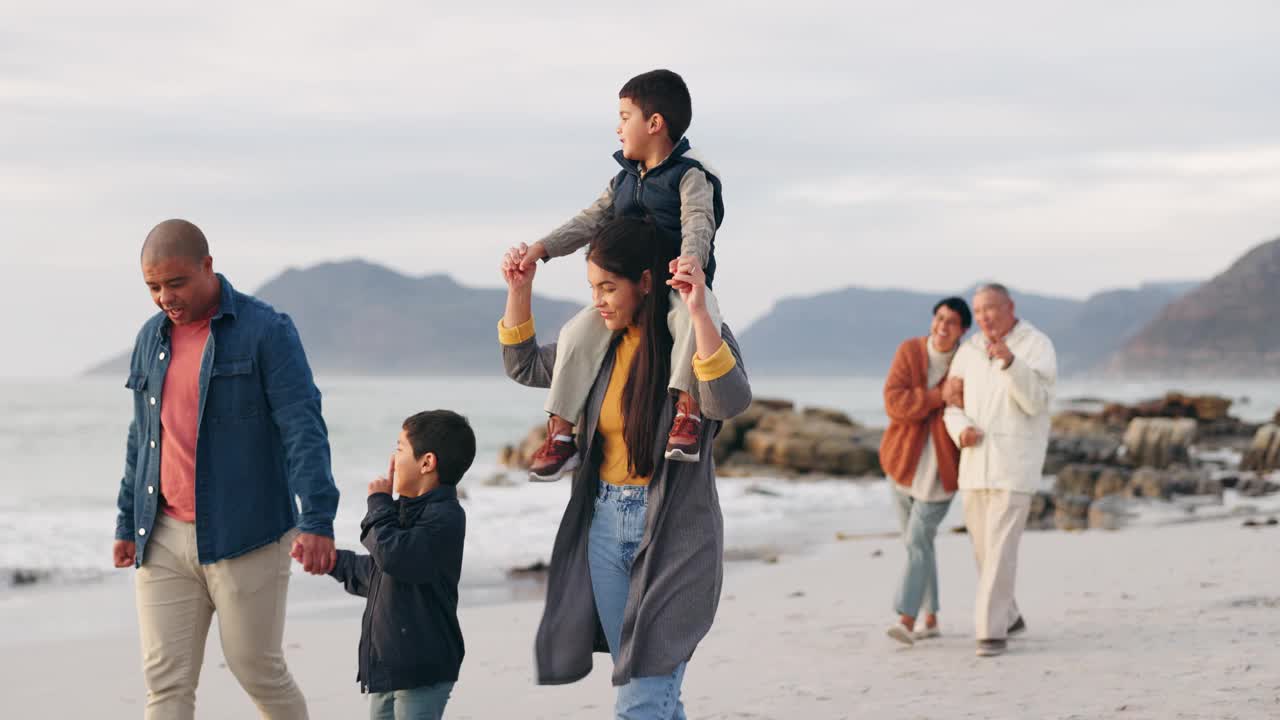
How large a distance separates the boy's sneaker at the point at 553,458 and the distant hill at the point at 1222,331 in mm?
154832

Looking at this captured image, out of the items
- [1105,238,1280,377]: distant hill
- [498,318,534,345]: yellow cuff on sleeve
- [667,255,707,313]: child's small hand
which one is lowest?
[498,318,534,345]: yellow cuff on sleeve

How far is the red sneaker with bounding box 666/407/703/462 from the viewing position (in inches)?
147

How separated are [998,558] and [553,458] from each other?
13.9ft

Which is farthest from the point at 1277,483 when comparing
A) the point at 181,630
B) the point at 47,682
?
the point at 181,630

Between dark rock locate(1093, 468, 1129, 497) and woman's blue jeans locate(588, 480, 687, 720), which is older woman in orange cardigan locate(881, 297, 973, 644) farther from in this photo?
dark rock locate(1093, 468, 1129, 497)

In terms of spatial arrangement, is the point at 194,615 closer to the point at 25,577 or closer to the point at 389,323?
the point at 25,577

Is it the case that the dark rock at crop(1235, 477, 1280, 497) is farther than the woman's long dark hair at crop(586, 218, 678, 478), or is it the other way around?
the dark rock at crop(1235, 477, 1280, 497)

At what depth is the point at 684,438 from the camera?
375 cm

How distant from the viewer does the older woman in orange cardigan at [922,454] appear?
785 cm

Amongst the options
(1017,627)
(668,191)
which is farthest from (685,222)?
(1017,627)

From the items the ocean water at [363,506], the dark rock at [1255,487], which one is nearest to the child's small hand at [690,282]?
the ocean water at [363,506]

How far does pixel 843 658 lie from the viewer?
750 cm

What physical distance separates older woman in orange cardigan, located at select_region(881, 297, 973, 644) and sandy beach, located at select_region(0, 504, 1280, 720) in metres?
0.34

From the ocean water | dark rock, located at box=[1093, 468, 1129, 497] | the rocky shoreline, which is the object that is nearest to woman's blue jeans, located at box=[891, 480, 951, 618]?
the ocean water
